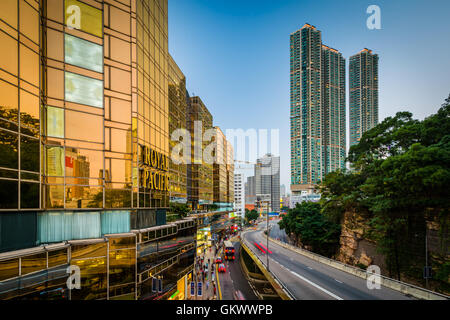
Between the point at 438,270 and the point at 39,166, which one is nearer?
the point at 39,166

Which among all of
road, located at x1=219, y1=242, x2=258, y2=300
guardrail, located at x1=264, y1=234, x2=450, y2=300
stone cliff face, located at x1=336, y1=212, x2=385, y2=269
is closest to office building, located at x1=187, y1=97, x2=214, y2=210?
road, located at x1=219, y1=242, x2=258, y2=300

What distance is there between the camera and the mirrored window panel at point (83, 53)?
14.7m

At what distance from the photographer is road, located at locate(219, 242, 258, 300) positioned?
3577 cm

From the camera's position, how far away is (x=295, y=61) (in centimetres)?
16050

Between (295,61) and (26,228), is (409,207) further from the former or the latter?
(295,61)

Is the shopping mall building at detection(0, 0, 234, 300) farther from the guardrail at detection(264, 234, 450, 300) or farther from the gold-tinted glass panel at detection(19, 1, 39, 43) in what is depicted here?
the guardrail at detection(264, 234, 450, 300)

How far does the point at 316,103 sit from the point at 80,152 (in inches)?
6291

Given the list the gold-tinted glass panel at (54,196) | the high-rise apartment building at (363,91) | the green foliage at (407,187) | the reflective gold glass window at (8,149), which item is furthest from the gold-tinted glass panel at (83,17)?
the high-rise apartment building at (363,91)

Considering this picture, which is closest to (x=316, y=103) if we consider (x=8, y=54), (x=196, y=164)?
(x=196, y=164)

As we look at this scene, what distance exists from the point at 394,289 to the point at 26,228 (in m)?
28.0

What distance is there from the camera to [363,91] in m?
136

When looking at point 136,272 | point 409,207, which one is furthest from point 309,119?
point 136,272

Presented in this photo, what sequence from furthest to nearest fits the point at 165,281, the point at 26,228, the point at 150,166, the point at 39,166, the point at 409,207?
the point at 409,207 → the point at 165,281 → the point at 150,166 → the point at 39,166 → the point at 26,228

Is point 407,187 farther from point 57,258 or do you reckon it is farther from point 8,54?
point 8,54
